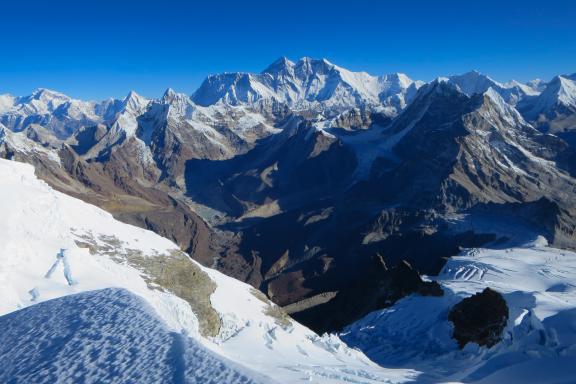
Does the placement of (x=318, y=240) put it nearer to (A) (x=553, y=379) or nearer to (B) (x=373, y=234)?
(B) (x=373, y=234)

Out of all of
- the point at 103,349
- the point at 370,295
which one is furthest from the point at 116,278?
the point at 370,295

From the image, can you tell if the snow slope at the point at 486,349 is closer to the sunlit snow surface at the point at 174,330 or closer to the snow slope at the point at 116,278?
the sunlit snow surface at the point at 174,330

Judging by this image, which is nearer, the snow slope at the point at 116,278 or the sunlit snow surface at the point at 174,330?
the sunlit snow surface at the point at 174,330

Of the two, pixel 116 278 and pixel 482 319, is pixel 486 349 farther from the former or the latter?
pixel 116 278

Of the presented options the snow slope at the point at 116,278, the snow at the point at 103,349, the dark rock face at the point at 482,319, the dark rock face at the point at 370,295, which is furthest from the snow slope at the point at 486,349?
the snow at the point at 103,349

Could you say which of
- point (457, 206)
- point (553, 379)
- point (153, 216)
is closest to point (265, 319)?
point (553, 379)

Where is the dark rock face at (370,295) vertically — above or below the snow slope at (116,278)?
below

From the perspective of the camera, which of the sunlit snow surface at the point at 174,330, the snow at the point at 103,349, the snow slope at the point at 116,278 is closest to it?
the snow at the point at 103,349
